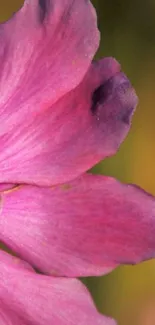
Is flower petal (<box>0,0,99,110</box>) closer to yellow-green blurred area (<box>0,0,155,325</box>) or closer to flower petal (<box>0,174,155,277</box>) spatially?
flower petal (<box>0,174,155,277</box>)

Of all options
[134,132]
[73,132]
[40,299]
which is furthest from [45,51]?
[134,132]

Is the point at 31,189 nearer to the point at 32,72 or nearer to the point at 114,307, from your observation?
the point at 32,72

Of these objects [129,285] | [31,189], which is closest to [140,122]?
[129,285]

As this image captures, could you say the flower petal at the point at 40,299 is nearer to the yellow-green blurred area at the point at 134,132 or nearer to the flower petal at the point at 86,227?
the flower petal at the point at 86,227

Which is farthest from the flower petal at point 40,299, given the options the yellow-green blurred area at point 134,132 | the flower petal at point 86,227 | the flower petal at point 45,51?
the yellow-green blurred area at point 134,132

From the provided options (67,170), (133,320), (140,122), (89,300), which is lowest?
(133,320)

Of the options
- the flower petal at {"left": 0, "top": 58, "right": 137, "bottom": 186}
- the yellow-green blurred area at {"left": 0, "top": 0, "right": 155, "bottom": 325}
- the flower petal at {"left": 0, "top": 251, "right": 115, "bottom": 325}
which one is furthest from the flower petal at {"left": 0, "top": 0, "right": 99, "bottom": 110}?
the yellow-green blurred area at {"left": 0, "top": 0, "right": 155, "bottom": 325}
